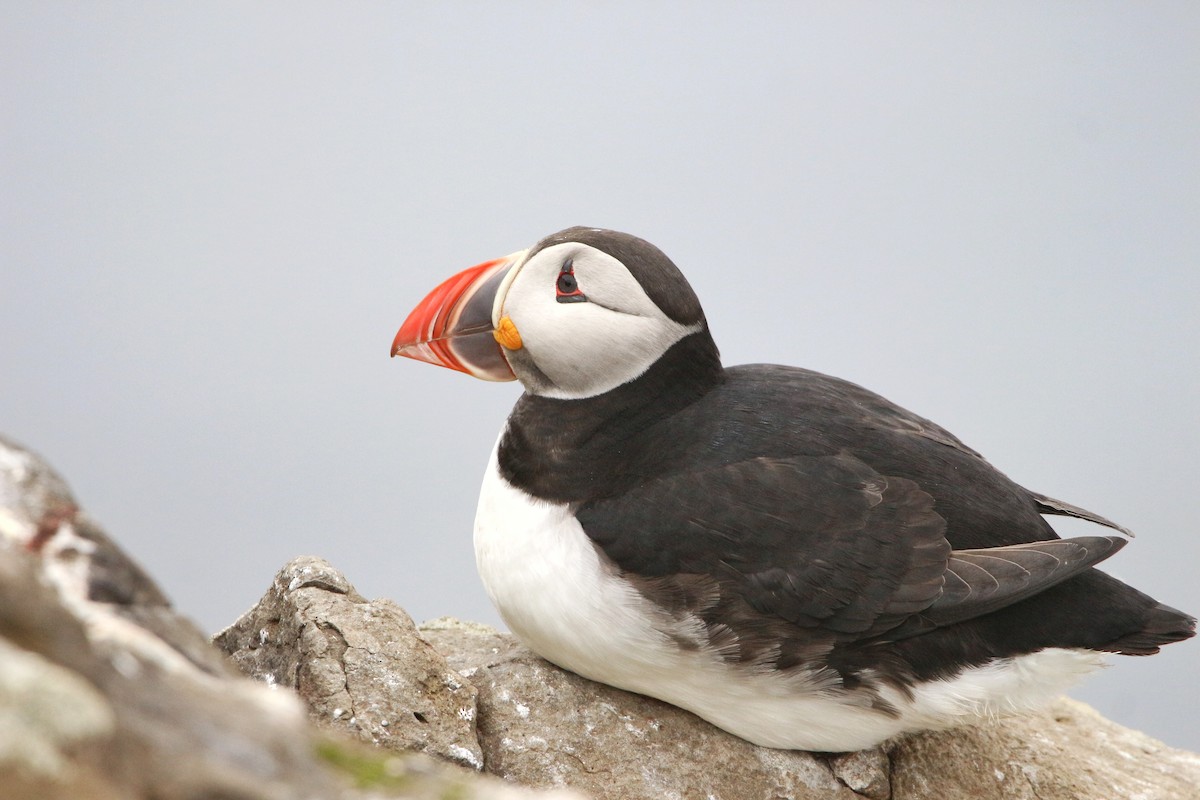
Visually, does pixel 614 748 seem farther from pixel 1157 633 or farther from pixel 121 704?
pixel 121 704

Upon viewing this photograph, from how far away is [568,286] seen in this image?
368cm

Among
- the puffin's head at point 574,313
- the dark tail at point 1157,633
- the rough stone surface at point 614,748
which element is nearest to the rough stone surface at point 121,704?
the rough stone surface at point 614,748

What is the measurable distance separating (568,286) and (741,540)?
3.14 ft

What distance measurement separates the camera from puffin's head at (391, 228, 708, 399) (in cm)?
363

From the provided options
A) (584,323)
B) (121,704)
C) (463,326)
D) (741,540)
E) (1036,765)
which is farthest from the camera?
(1036,765)

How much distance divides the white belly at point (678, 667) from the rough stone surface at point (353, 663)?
1.17 feet

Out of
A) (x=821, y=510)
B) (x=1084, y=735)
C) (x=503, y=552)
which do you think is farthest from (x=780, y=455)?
(x=1084, y=735)

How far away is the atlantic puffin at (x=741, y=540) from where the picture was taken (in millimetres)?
3396

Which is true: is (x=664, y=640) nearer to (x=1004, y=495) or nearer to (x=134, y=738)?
(x=1004, y=495)

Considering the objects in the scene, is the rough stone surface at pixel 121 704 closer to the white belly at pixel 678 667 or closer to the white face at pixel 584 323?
the white belly at pixel 678 667

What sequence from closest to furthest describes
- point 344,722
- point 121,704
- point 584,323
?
point 121,704
point 344,722
point 584,323

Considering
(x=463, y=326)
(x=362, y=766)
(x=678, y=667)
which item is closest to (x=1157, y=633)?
(x=678, y=667)

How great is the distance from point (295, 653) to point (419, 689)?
392mm

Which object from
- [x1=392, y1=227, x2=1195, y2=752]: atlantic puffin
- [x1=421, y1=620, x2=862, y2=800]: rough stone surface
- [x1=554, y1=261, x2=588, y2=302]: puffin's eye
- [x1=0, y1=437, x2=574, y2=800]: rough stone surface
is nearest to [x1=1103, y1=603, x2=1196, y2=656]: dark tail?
[x1=392, y1=227, x2=1195, y2=752]: atlantic puffin
